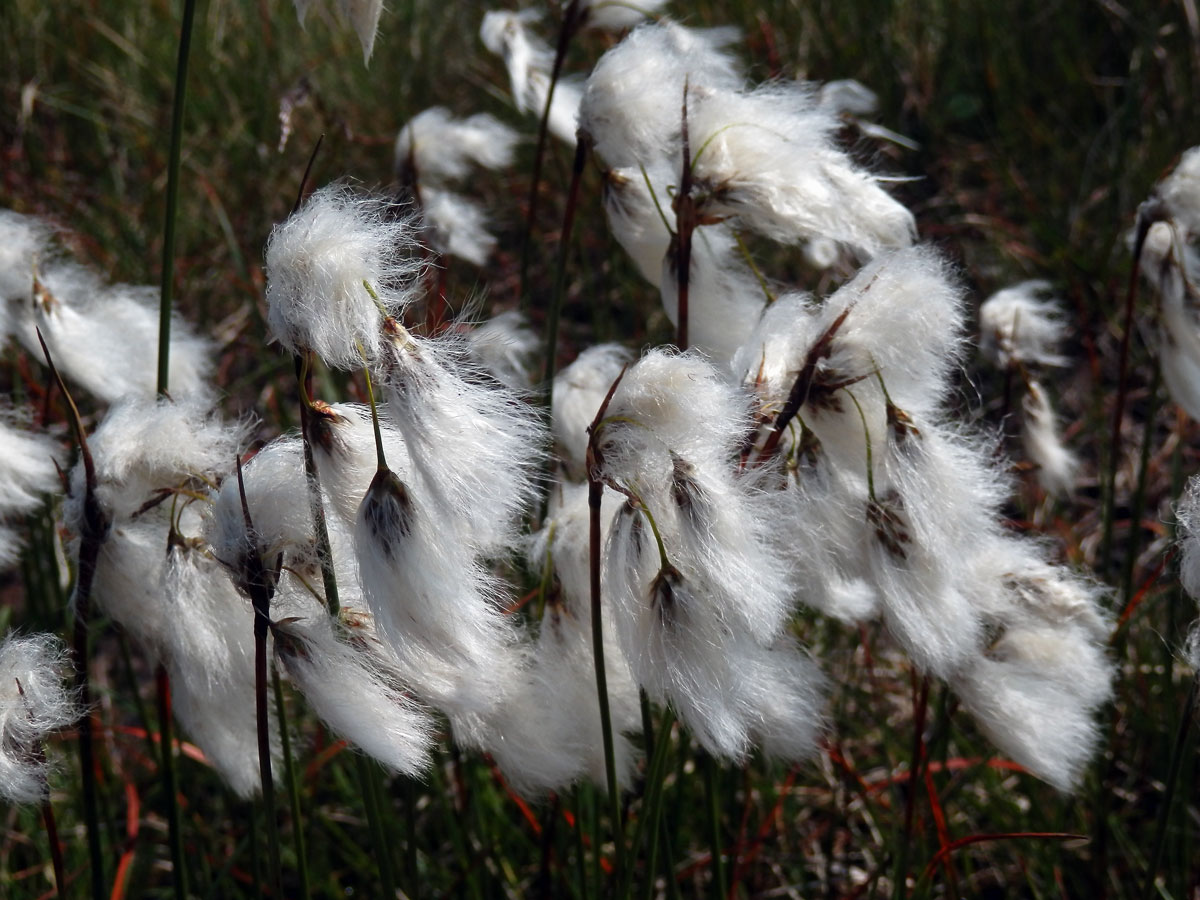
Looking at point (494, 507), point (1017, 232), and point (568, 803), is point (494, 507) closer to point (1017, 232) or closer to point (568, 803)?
point (568, 803)

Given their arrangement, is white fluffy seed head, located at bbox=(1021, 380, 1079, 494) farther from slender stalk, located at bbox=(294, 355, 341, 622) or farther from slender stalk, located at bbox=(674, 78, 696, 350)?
slender stalk, located at bbox=(294, 355, 341, 622)

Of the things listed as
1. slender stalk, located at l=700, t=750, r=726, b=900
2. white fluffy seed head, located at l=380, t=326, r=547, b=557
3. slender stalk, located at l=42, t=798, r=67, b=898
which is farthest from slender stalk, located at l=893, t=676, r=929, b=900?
slender stalk, located at l=42, t=798, r=67, b=898

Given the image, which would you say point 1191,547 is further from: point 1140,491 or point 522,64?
point 522,64

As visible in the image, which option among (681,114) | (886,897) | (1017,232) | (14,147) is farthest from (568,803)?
(14,147)

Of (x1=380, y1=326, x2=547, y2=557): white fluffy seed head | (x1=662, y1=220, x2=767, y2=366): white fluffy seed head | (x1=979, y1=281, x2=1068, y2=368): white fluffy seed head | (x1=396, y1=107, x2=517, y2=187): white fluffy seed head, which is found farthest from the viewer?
(x1=396, y1=107, x2=517, y2=187): white fluffy seed head

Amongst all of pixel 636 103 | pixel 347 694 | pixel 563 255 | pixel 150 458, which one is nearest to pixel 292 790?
pixel 347 694

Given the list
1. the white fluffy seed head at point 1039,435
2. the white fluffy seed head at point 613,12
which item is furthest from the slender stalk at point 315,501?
the white fluffy seed head at point 1039,435

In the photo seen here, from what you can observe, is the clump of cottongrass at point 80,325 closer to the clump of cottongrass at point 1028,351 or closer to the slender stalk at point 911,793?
the slender stalk at point 911,793
